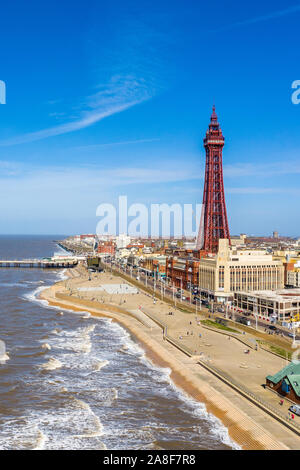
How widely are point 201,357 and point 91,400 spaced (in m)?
14.0

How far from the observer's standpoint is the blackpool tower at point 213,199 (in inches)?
4476

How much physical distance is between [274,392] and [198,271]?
5920 cm

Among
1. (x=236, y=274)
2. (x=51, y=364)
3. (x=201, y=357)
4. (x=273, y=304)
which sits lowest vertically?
(x=51, y=364)

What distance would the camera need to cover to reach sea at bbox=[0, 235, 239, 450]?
29.0 meters

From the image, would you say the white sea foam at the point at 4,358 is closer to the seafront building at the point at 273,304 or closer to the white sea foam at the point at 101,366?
the white sea foam at the point at 101,366

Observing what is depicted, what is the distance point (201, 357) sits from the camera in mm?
45406

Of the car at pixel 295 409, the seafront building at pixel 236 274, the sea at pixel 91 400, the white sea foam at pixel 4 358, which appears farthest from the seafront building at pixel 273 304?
the white sea foam at pixel 4 358

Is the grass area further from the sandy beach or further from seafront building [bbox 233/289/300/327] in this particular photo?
seafront building [bbox 233/289/300/327]

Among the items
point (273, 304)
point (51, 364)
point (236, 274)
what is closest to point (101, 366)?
point (51, 364)

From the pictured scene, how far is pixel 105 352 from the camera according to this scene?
50.2 m

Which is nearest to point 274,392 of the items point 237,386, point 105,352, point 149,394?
point 237,386

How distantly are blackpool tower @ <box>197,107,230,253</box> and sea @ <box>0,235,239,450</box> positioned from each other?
193 feet

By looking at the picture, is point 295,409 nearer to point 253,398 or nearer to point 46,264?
point 253,398

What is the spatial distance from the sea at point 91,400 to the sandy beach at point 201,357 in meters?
1.15
